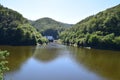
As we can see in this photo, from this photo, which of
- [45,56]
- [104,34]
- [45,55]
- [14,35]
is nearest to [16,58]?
[45,56]

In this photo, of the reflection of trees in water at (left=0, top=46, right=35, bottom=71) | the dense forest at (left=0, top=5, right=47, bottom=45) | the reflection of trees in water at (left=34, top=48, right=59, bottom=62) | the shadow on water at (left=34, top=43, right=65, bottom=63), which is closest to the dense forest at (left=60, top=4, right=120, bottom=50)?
the shadow on water at (left=34, top=43, right=65, bottom=63)

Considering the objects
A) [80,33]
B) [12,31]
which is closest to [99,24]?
[80,33]

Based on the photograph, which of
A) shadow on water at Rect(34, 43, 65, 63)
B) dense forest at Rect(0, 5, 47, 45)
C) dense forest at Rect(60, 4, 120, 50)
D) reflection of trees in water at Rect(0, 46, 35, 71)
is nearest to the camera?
reflection of trees in water at Rect(0, 46, 35, 71)

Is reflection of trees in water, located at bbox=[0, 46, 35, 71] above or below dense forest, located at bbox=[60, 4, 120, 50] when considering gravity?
below

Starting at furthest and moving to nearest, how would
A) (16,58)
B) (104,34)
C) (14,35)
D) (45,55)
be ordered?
(14,35) → (104,34) → (45,55) → (16,58)

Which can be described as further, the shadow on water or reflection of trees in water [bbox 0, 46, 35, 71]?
the shadow on water

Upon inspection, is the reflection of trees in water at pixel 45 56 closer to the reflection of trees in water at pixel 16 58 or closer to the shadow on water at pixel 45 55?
the shadow on water at pixel 45 55

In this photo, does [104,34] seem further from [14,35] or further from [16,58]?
[16,58]

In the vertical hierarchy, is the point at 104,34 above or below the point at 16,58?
above

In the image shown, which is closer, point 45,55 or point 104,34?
point 45,55

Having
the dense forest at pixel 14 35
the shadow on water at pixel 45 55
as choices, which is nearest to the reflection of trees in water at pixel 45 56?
the shadow on water at pixel 45 55

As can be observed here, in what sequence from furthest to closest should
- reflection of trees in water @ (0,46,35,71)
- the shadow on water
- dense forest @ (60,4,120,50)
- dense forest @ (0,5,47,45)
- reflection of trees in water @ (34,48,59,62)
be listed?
1. dense forest @ (0,5,47,45)
2. dense forest @ (60,4,120,50)
3. the shadow on water
4. reflection of trees in water @ (34,48,59,62)
5. reflection of trees in water @ (0,46,35,71)

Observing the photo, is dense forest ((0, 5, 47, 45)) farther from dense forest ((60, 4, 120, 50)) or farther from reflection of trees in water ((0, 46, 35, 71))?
reflection of trees in water ((0, 46, 35, 71))
